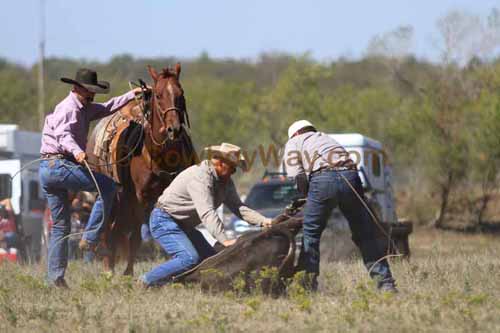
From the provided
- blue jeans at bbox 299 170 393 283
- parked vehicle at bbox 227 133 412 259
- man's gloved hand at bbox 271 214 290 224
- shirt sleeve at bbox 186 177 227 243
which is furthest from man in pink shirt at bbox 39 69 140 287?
parked vehicle at bbox 227 133 412 259

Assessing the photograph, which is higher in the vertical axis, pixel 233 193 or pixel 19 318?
pixel 233 193

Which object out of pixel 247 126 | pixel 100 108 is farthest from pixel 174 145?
pixel 247 126

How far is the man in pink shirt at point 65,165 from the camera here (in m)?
10.8

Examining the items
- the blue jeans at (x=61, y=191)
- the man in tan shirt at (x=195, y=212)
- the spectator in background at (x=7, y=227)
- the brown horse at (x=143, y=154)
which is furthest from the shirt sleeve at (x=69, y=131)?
the spectator in background at (x=7, y=227)

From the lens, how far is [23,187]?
19.8 metres

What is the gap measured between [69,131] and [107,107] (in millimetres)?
962

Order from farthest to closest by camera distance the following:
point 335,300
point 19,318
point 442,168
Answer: point 442,168 < point 335,300 < point 19,318

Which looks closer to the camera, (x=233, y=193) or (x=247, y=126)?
(x=233, y=193)

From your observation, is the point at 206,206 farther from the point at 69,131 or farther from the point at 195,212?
the point at 69,131

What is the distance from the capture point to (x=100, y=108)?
11516 mm

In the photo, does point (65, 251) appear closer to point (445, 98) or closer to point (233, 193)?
point (233, 193)

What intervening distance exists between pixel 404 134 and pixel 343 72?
4988 cm

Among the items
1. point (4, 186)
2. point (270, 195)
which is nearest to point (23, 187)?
point (4, 186)

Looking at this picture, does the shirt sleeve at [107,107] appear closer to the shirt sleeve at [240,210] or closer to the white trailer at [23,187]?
the shirt sleeve at [240,210]
